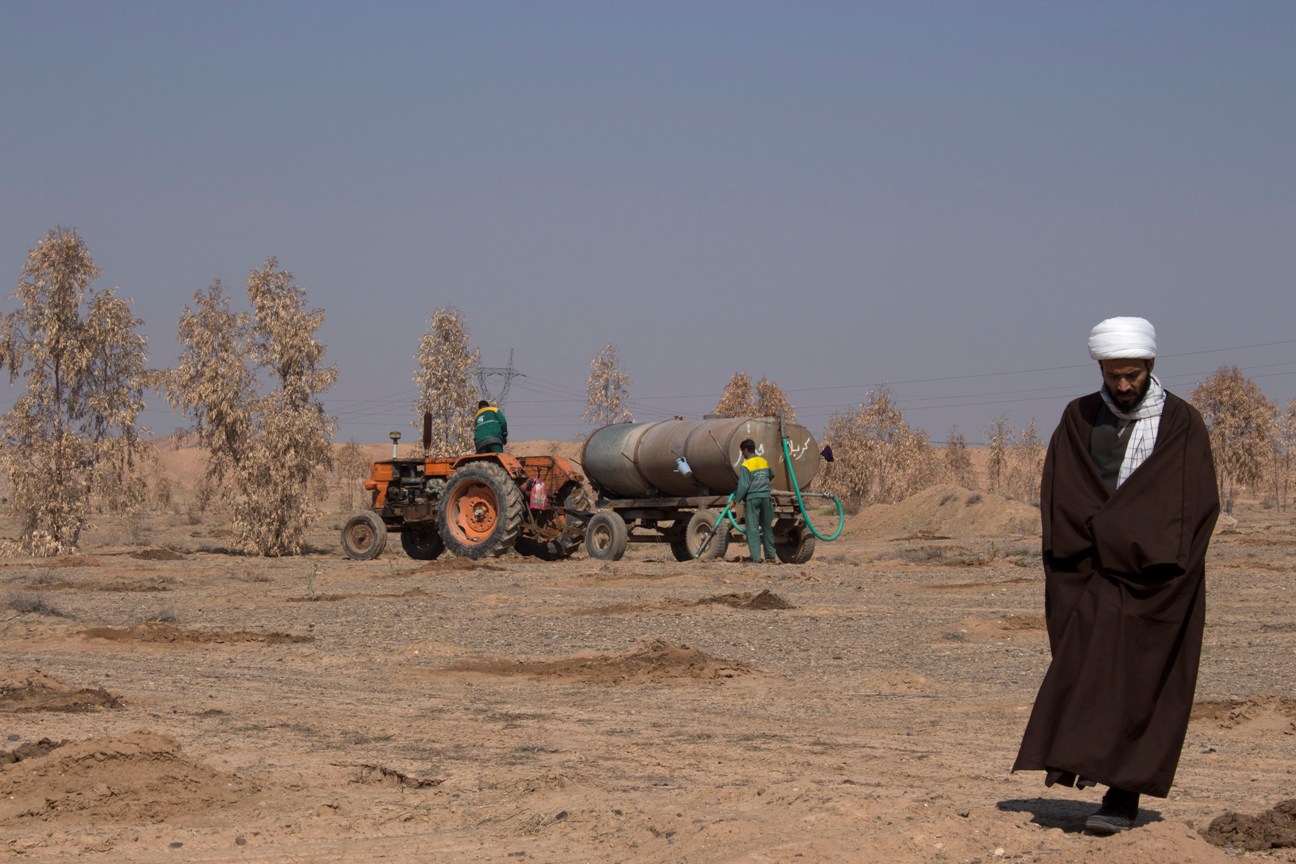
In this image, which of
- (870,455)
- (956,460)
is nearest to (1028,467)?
(956,460)

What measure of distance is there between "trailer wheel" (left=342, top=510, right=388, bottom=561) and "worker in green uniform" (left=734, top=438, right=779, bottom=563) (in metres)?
6.15

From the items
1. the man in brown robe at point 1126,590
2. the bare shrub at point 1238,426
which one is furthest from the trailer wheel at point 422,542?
the bare shrub at point 1238,426

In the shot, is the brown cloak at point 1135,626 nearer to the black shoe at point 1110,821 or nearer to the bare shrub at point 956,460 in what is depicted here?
the black shoe at point 1110,821

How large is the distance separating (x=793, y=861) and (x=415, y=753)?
10.0 ft

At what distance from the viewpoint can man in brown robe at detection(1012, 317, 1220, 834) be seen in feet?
17.5

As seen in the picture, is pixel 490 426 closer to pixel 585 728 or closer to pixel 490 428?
pixel 490 428

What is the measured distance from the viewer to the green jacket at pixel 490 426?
73.6 ft

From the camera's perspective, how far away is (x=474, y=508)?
22906mm

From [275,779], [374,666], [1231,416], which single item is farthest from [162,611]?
[1231,416]

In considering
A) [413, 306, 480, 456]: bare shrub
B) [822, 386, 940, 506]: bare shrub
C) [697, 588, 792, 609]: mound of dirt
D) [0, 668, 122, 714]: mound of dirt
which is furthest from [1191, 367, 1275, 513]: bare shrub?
[0, 668, 122, 714]: mound of dirt

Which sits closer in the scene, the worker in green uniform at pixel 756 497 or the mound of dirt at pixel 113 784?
the mound of dirt at pixel 113 784

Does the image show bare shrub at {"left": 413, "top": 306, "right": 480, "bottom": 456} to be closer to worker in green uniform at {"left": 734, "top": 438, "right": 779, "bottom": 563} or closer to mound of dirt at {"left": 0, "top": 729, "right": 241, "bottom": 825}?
worker in green uniform at {"left": 734, "top": 438, "right": 779, "bottom": 563}

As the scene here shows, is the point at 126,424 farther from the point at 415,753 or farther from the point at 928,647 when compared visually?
the point at 415,753

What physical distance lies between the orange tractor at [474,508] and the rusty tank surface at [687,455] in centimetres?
70
